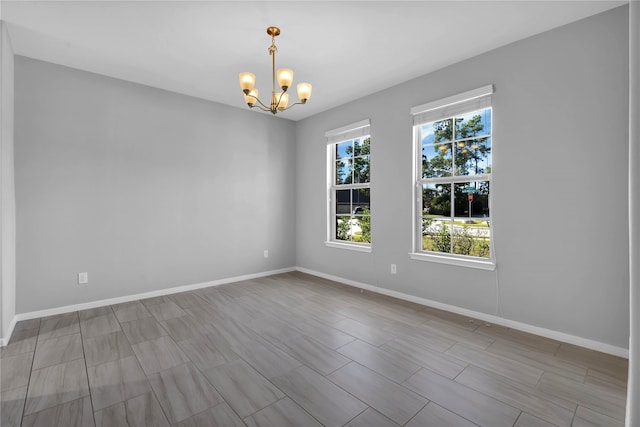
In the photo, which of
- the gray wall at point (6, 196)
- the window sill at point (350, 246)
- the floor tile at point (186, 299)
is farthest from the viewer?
the window sill at point (350, 246)

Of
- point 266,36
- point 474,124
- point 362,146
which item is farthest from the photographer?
point 362,146

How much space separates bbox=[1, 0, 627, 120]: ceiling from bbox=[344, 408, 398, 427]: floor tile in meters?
2.93

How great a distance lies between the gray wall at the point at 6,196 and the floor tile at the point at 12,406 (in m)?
0.96

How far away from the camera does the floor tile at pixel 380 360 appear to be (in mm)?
2268

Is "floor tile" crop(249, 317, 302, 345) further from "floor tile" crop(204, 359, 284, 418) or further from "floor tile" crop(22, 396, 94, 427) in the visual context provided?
"floor tile" crop(22, 396, 94, 427)

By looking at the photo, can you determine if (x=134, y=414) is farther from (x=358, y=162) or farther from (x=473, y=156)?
(x=358, y=162)

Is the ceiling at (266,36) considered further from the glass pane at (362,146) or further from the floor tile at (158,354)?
the floor tile at (158,354)

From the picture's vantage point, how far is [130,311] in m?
3.54

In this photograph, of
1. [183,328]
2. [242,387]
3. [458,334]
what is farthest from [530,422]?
[183,328]

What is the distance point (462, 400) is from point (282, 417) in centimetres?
113

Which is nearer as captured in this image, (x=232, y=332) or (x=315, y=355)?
(x=315, y=355)

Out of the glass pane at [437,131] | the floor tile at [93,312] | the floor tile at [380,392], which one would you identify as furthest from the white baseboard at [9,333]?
the glass pane at [437,131]

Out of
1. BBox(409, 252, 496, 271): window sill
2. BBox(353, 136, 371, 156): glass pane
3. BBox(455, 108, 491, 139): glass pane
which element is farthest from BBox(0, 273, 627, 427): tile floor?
BBox(353, 136, 371, 156): glass pane

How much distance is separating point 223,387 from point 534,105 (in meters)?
3.50
